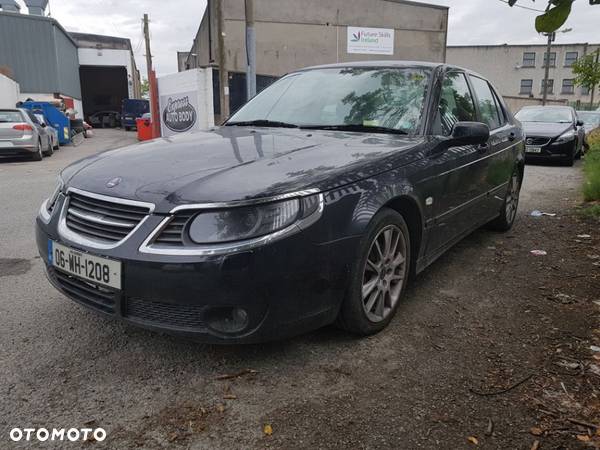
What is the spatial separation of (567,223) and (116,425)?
5470 mm

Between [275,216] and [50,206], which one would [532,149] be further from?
[50,206]

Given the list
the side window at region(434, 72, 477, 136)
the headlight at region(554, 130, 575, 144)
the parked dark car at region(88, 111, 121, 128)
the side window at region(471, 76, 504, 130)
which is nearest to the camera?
the side window at region(434, 72, 477, 136)

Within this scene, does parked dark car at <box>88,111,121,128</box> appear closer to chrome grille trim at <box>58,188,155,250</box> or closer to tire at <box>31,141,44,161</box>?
tire at <box>31,141,44,161</box>

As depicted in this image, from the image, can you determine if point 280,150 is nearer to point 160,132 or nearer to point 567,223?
point 567,223

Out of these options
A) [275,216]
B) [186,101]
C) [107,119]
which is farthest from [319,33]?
[275,216]

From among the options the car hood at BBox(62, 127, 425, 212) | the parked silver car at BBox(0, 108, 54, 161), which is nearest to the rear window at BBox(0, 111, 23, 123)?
the parked silver car at BBox(0, 108, 54, 161)

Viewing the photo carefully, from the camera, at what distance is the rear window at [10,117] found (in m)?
12.9

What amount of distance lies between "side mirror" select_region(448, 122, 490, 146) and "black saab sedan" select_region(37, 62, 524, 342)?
0.01 meters

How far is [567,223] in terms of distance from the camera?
590 centimetres

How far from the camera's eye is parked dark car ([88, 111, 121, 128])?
36906mm

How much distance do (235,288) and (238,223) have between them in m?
0.28

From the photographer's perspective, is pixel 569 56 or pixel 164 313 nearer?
pixel 164 313

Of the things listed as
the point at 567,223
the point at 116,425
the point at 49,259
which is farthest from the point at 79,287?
the point at 567,223

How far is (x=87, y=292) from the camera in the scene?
8.40 feet
